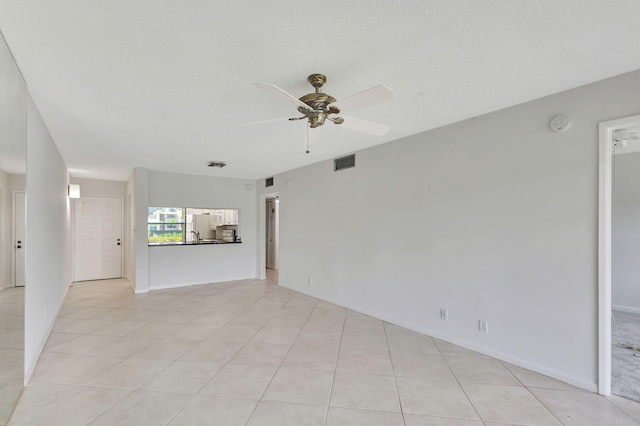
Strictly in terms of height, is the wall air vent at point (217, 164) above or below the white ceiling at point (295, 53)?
below

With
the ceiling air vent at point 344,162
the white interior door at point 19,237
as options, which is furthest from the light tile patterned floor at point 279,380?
the ceiling air vent at point 344,162

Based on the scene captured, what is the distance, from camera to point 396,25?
5.54ft

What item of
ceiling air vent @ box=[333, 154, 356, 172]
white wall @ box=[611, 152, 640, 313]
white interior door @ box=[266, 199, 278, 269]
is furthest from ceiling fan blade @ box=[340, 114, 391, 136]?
white interior door @ box=[266, 199, 278, 269]

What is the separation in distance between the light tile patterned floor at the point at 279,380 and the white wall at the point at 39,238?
0.28 meters

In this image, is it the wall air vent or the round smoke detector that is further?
the wall air vent

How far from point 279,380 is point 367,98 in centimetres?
238

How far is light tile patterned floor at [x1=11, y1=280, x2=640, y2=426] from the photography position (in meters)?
2.09

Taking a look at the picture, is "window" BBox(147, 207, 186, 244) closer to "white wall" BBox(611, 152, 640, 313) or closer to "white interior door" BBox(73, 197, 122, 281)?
"white interior door" BBox(73, 197, 122, 281)

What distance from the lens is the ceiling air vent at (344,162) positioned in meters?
4.69

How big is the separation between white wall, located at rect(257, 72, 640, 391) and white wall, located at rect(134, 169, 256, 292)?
10.6 feet

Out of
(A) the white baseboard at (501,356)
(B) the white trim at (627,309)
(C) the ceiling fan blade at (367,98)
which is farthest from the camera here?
(B) the white trim at (627,309)

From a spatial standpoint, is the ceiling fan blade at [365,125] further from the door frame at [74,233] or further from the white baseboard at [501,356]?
the door frame at [74,233]

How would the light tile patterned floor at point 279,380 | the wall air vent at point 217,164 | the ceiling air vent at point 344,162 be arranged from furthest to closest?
the wall air vent at point 217,164
the ceiling air vent at point 344,162
the light tile patterned floor at point 279,380

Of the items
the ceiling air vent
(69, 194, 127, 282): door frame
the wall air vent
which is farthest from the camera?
(69, 194, 127, 282): door frame
